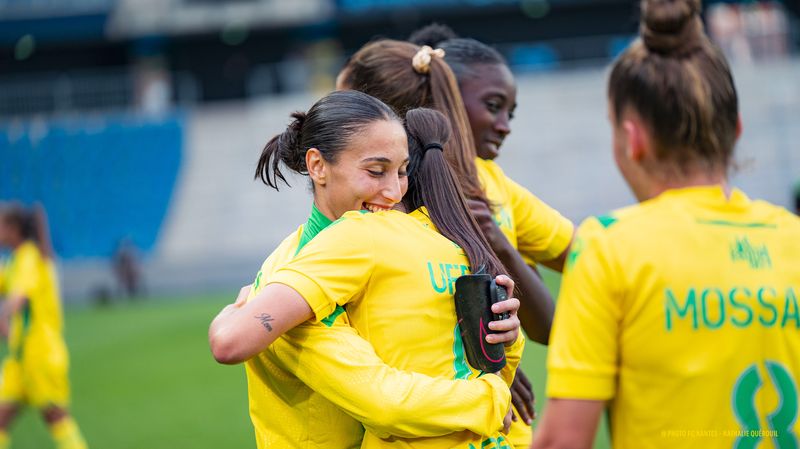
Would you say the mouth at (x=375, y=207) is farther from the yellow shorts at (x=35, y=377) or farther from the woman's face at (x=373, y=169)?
the yellow shorts at (x=35, y=377)

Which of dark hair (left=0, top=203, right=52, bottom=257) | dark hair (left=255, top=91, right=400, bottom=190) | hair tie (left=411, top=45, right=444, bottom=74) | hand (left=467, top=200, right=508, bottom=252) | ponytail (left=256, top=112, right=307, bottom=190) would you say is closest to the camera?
dark hair (left=255, top=91, right=400, bottom=190)

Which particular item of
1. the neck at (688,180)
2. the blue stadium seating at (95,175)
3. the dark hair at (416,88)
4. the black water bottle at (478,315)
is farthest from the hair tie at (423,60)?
the blue stadium seating at (95,175)

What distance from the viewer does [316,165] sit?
2.94m

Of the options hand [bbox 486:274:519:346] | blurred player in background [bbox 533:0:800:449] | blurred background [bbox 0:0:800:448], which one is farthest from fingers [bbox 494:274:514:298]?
blurred background [bbox 0:0:800:448]

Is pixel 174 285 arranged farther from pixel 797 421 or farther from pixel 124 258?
pixel 797 421

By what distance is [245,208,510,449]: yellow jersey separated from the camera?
2.50m

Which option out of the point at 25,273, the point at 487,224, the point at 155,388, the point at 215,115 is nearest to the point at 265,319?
the point at 487,224

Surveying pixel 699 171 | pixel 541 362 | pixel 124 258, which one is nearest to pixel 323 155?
pixel 699 171

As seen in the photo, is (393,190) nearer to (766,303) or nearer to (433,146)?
(433,146)

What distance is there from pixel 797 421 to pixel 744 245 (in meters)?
0.43

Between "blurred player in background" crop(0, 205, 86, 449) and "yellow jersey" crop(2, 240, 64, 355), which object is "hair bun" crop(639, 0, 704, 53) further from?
"yellow jersey" crop(2, 240, 64, 355)

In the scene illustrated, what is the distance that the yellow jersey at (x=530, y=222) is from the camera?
370 centimetres

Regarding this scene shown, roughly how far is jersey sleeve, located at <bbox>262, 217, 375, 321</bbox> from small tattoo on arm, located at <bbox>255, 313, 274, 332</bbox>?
0.11 m

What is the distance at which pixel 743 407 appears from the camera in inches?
87.7
